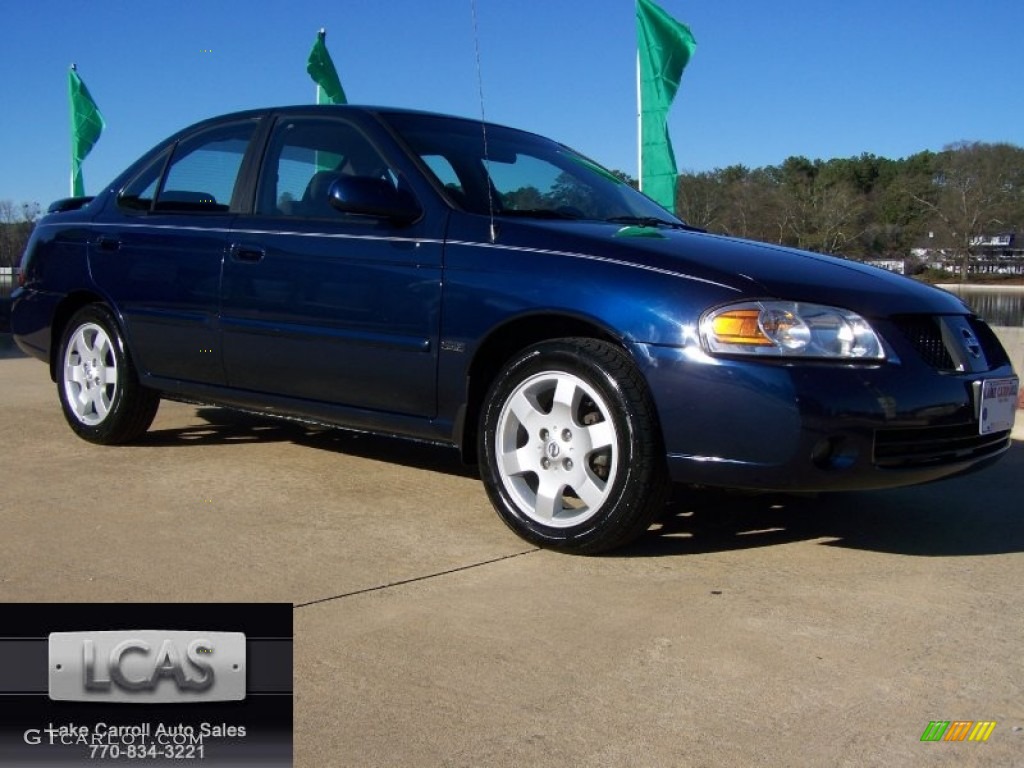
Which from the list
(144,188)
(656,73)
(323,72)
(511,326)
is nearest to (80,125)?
(323,72)

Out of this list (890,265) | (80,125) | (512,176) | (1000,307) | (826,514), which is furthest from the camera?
(80,125)

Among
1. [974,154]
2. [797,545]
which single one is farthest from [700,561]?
[974,154]

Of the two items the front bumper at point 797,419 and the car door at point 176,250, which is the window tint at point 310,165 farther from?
the front bumper at point 797,419

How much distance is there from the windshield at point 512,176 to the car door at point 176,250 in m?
0.99

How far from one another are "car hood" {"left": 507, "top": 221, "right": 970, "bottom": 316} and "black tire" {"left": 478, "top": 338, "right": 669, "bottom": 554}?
0.36 metres

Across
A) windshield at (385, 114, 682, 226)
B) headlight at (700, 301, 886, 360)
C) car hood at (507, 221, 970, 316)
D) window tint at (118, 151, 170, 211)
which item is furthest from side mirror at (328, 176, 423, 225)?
window tint at (118, 151, 170, 211)

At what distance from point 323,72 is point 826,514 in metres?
11.6

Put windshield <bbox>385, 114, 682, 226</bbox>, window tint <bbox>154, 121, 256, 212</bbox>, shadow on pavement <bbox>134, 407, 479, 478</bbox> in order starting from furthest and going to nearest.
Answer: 1. shadow on pavement <bbox>134, 407, 479, 478</bbox>
2. window tint <bbox>154, 121, 256, 212</bbox>
3. windshield <bbox>385, 114, 682, 226</bbox>

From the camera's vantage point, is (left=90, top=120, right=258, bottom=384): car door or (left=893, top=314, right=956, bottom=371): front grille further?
Result: (left=90, top=120, right=258, bottom=384): car door

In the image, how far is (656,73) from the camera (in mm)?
11234

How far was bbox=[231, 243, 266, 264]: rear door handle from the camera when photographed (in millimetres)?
4734

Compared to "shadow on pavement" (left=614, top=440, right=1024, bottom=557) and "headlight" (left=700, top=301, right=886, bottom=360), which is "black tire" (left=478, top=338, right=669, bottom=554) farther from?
"headlight" (left=700, top=301, right=886, bottom=360)

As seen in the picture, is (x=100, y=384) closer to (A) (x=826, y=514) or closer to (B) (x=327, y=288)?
(B) (x=327, y=288)

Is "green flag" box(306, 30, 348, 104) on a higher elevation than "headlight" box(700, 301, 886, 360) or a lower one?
higher
